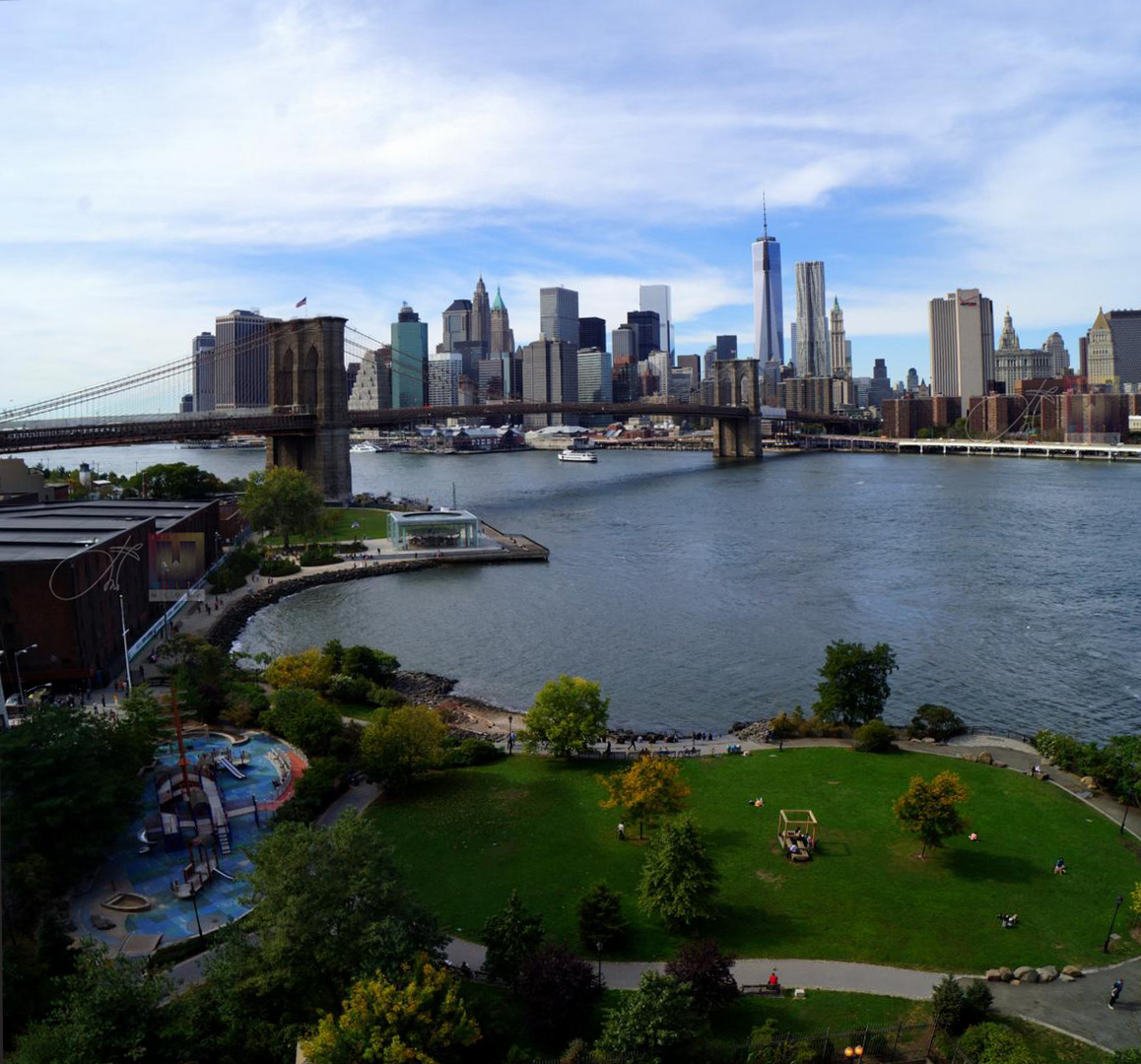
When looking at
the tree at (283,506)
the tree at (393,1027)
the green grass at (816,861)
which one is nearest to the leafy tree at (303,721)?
the green grass at (816,861)

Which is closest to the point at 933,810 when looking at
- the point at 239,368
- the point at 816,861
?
the point at 816,861

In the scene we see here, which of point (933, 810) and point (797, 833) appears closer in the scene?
point (933, 810)

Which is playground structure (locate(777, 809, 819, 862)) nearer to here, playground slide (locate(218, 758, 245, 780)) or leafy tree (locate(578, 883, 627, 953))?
leafy tree (locate(578, 883, 627, 953))

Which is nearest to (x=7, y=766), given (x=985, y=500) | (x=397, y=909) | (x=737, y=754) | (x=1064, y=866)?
(x=397, y=909)

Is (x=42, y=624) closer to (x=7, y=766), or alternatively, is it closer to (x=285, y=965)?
(x=7, y=766)

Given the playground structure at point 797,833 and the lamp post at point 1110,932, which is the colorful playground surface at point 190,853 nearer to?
the playground structure at point 797,833

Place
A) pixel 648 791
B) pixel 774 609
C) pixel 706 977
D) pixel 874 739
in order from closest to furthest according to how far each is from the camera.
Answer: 1. pixel 706 977
2. pixel 648 791
3. pixel 874 739
4. pixel 774 609

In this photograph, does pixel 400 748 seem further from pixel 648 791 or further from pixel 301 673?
pixel 301 673
